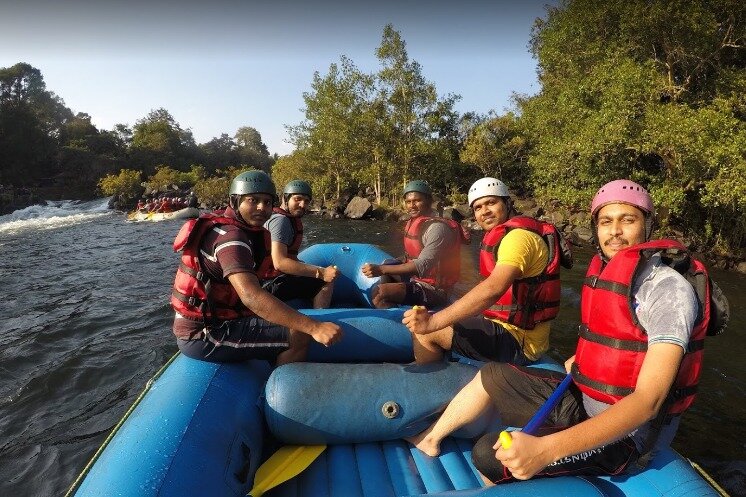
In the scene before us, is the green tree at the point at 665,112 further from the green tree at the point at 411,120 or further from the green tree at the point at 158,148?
the green tree at the point at 158,148

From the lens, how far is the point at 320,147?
82.2ft

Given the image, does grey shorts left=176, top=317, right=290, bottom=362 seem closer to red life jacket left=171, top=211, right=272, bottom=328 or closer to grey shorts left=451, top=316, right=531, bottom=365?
red life jacket left=171, top=211, right=272, bottom=328

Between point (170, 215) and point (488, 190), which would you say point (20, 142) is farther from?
point (488, 190)

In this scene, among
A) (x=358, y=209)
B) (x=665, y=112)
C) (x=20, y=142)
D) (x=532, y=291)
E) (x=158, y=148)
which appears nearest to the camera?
(x=532, y=291)

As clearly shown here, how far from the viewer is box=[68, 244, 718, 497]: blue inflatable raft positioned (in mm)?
1869

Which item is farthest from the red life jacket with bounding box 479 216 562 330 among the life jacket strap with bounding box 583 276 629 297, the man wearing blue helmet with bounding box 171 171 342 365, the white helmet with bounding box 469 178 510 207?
the man wearing blue helmet with bounding box 171 171 342 365

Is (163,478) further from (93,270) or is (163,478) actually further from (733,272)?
(733,272)

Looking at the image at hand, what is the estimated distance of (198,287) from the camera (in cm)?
281

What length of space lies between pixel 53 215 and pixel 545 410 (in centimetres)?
2879

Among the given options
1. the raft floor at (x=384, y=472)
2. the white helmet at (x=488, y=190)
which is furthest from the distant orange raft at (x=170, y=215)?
the raft floor at (x=384, y=472)

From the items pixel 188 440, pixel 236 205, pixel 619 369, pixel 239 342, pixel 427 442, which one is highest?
pixel 236 205

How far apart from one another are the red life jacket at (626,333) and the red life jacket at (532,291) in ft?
2.28

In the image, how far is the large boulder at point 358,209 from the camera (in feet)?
72.0

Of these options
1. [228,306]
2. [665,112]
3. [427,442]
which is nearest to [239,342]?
[228,306]
